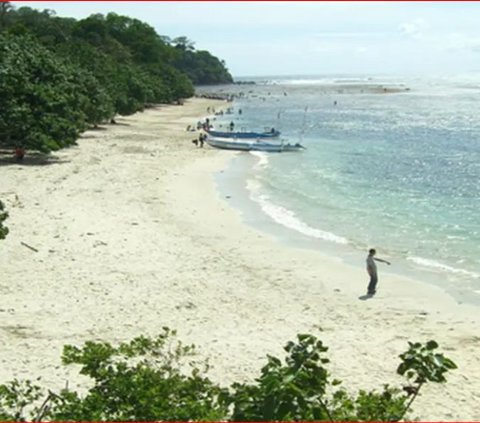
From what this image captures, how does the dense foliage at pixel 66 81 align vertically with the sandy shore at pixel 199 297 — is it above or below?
above

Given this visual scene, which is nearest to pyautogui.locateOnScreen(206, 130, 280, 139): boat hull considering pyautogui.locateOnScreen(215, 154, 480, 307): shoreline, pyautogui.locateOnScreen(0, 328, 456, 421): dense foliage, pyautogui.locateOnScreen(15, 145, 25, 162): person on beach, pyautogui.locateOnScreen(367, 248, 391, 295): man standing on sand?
pyautogui.locateOnScreen(215, 154, 480, 307): shoreline

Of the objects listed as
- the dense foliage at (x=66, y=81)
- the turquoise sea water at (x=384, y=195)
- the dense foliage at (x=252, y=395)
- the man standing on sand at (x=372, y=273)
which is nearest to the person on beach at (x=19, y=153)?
the dense foliage at (x=66, y=81)

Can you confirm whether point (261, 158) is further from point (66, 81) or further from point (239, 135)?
point (66, 81)

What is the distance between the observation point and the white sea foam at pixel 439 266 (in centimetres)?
1984

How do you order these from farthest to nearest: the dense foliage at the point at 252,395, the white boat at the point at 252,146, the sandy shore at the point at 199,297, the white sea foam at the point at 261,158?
the white boat at the point at 252,146 → the white sea foam at the point at 261,158 → the sandy shore at the point at 199,297 → the dense foliage at the point at 252,395

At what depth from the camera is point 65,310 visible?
50.5 ft

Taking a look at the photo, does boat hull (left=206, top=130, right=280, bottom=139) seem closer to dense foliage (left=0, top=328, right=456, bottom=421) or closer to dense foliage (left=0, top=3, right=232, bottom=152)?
dense foliage (left=0, top=3, right=232, bottom=152)

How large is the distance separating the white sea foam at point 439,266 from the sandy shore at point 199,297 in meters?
1.92

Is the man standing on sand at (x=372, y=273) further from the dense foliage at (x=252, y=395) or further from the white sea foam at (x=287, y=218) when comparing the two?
the dense foliage at (x=252, y=395)

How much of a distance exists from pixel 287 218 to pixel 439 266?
7584 mm

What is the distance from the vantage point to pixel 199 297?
1681 centimetres

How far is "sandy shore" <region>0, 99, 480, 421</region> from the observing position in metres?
13.0

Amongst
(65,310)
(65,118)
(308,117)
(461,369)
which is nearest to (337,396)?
(461,369)

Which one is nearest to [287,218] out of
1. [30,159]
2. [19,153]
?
[19,153]
